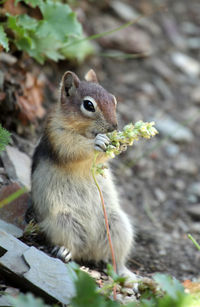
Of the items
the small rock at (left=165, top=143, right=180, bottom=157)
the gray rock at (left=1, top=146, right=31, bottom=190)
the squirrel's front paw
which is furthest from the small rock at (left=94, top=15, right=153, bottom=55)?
the squirrel's front paw

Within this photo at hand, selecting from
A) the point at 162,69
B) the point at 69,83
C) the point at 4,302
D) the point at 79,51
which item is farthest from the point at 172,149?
the point at 4,302

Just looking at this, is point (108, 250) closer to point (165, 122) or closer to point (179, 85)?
point (165, 122)

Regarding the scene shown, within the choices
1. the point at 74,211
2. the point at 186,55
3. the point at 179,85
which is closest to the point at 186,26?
the point at 186,55

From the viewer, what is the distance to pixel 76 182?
4223mm

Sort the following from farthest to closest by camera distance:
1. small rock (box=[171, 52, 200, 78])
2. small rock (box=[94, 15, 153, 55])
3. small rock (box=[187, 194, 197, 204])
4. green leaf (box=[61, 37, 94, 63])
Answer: small rock (box=[171, 52, 200, 78])
small rock (box=[94, 15, 153, 55])
green leaf (box=[61, 37, 94, 63])
small rock (box=[187, 194, 197, 204])

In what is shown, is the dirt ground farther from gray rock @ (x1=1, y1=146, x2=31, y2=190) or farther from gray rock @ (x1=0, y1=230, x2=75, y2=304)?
gray rock @ (x1=0, y1=230, x2=75, y2=304)

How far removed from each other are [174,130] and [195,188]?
104 centimetres

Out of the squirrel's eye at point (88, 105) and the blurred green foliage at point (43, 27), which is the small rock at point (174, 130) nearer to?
the blurred green foliage at point (43, 27)

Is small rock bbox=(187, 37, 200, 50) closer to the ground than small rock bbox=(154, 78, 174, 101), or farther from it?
farther from it


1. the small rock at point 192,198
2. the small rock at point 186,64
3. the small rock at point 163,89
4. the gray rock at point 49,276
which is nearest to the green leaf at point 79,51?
the small rock at point 163,89

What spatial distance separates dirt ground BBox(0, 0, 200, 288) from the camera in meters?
5.41

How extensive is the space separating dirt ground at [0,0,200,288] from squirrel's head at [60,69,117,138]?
1.35 metres

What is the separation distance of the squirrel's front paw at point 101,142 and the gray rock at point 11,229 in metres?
0.96

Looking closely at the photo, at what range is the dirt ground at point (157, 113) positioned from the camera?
5410 millimetres
